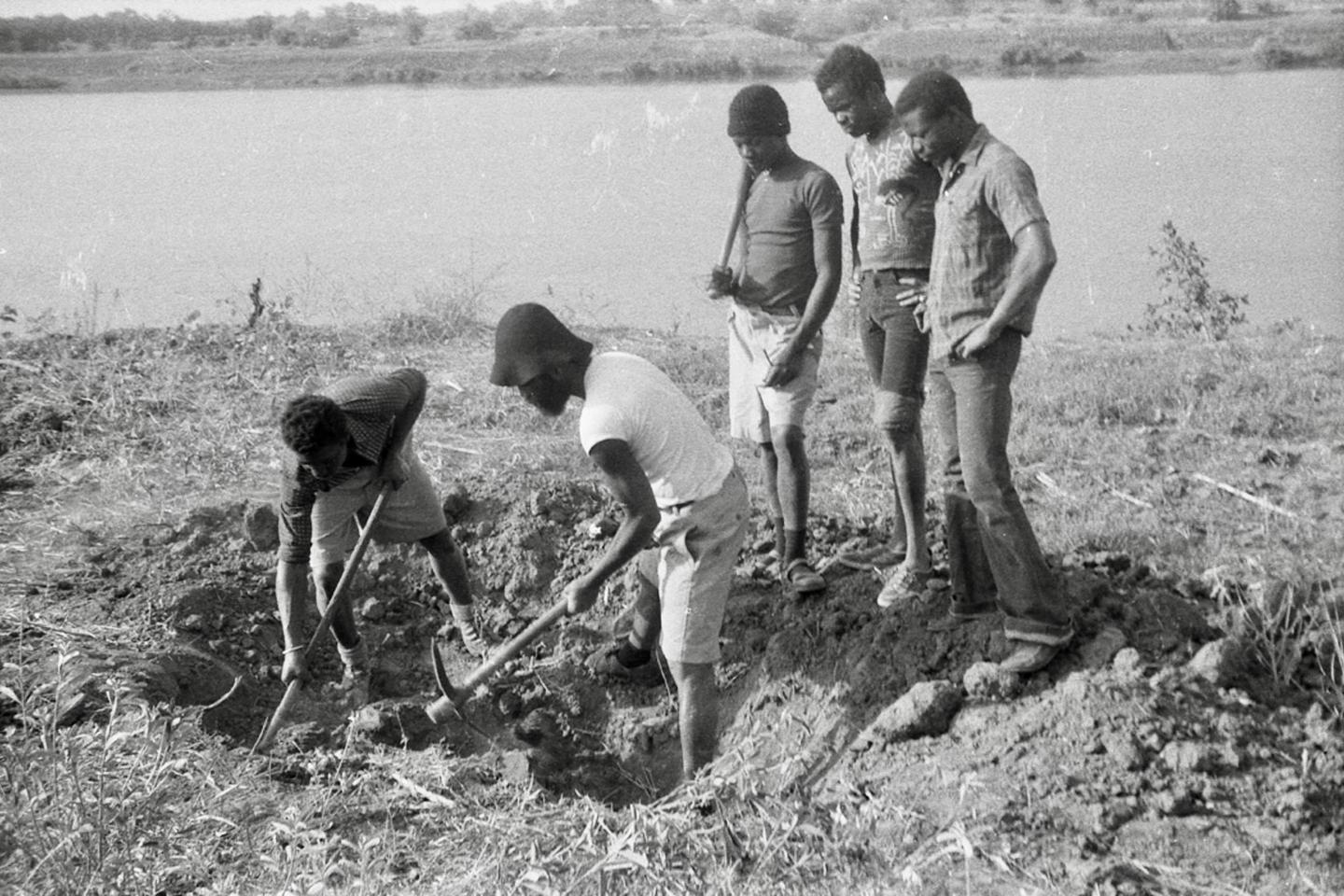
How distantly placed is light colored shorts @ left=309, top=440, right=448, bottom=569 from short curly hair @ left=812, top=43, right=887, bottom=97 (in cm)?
194

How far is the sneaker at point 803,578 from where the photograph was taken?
192 inches

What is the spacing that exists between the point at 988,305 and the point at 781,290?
43.6 inches

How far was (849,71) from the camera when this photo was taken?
4.45 m

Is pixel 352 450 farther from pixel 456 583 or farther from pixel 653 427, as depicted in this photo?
pixel 653 427

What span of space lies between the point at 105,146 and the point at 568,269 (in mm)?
6891

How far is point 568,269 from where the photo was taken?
42.0ft

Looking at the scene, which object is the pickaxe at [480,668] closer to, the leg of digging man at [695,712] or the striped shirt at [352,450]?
the leg of digging man at [695,712]

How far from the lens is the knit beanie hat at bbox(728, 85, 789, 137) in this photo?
4652 mm

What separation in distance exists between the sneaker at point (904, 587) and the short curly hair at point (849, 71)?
5.33 feet

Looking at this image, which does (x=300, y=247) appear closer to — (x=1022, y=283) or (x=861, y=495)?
(x=861, y=495)

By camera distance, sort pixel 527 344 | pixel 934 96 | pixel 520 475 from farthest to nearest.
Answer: pixel 520 475, pixel 934 96, pixel 527 344

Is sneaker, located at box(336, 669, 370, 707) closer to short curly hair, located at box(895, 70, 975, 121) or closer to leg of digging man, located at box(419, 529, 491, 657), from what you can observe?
leg of digging man, located at box(419, 529, 491, 657)

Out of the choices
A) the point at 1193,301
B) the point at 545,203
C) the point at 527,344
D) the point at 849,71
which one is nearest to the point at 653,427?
the point at 527,344

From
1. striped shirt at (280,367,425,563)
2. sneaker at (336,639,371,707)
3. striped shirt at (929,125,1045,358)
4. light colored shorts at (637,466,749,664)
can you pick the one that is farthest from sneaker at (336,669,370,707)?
striped shirt at (929,125,1045,358)
